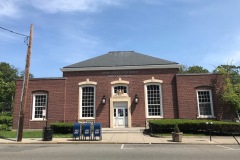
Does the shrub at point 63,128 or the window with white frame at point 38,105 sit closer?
the shrub at point 63,128

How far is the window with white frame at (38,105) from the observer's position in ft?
88.0

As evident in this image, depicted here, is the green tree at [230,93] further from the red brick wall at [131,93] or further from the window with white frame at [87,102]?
the window with white frame at [87,102]

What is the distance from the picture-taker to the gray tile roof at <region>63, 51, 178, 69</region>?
90.5ft

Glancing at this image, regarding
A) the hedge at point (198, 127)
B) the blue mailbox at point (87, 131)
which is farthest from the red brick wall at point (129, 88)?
the blue mailbox at point (87, 131)

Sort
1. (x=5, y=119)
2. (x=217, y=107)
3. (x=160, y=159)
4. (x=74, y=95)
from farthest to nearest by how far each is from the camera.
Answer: (x=5, y=119), (x=74, y=95), (x=217, y=107), (x=160, y=159)

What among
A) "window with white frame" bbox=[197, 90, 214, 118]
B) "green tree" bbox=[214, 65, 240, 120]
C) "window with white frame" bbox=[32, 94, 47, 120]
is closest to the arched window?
"window with white frame" bbox=[32, 94, 47, 120]

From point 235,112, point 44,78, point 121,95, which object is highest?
point 44,78

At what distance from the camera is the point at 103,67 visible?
2723cm

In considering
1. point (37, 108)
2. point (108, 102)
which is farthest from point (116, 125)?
point (37, 108)

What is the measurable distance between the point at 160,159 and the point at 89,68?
19.3m

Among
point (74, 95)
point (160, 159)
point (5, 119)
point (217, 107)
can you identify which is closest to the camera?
point (160, 159)

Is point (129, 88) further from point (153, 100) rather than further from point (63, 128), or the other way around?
point (63, 128)

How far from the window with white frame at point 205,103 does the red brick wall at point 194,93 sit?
41 centimetres

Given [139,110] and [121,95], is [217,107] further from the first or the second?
[121,95]
